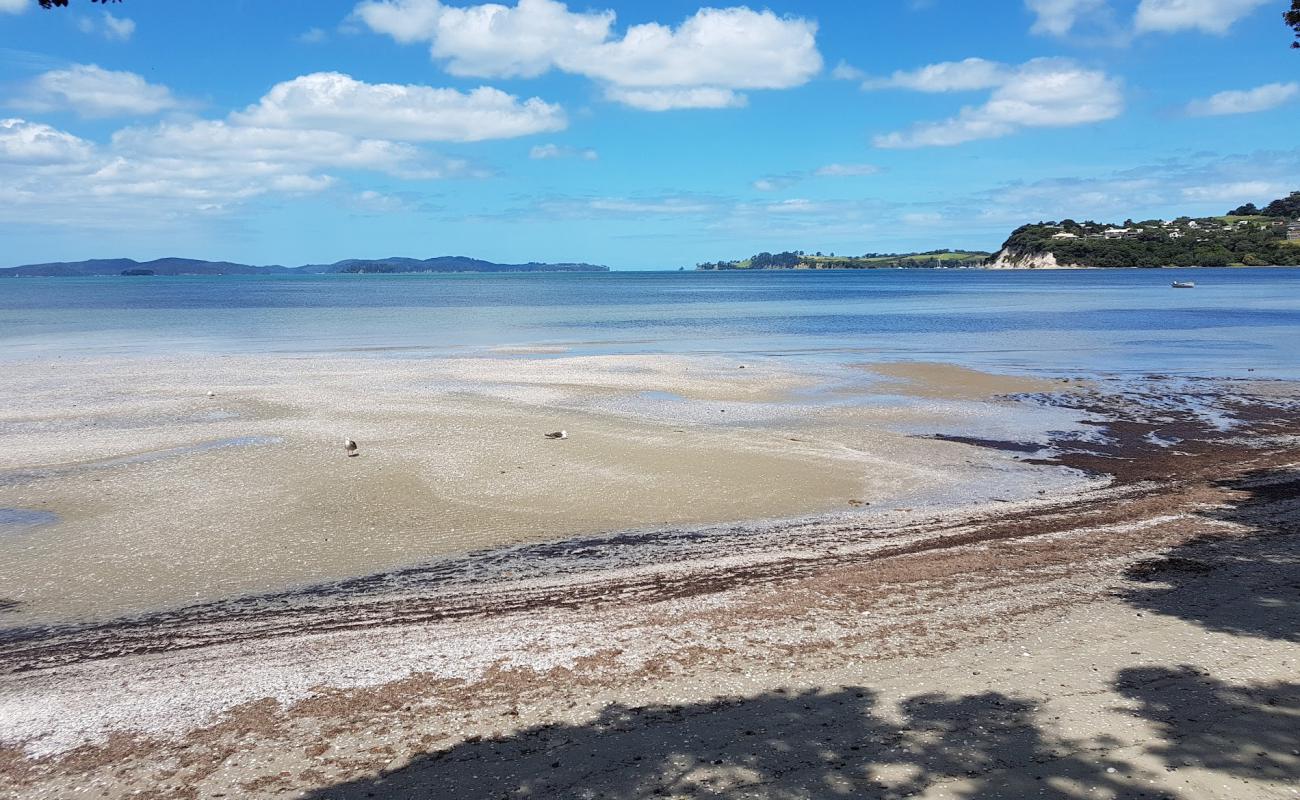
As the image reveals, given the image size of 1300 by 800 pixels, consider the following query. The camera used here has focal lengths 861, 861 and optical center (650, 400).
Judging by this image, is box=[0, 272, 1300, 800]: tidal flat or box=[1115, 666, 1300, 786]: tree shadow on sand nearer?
box=[1115, 666, 1300, 786]: tree shadow on sand

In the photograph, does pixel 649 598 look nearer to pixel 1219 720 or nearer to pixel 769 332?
pixel 1219 720

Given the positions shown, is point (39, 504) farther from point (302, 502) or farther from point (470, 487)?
point (470, 487)

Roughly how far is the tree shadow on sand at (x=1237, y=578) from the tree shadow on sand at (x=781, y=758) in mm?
3147

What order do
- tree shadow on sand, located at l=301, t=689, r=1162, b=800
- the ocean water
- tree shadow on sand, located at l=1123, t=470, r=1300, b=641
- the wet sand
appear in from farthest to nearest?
1. the ocean water
2. the wet sand
3. tree shadow on sand, located at l=1123, t=470, r=1300, b=641
4. tree shadow on sand, located at l=301, t=689, r=1162, b=800

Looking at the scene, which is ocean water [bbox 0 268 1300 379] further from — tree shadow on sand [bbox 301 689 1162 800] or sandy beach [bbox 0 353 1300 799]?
tree shadow on sand [bbox 301 689 1162 800]

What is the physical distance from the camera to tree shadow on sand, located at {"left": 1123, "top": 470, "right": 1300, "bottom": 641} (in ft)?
27.2

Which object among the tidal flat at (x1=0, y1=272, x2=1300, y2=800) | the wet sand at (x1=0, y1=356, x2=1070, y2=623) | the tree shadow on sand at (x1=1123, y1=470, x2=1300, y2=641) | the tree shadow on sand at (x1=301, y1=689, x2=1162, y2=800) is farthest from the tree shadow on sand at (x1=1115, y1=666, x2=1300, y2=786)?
the wet sand at (x1=0, y1=356, x2=1070, y2=623)

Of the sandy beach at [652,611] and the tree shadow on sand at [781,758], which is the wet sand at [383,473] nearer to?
the sandy beach at [652,611]

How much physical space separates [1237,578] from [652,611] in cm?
653

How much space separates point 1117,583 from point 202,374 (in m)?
30.8

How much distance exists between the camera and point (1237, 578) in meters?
9.59

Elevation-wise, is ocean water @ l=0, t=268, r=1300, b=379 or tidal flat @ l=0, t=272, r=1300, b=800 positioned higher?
ocean water @ l=0, t=268, r=1300, b=379

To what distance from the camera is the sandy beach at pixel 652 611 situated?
6.14 meters

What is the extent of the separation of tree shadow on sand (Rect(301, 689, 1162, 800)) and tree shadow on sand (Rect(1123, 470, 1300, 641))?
315cm
